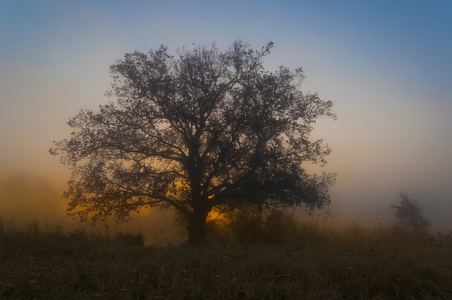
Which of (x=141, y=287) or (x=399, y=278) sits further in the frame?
(x=399, y=278)

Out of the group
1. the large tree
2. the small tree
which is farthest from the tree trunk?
the small tree

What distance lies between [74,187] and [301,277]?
1388 cm

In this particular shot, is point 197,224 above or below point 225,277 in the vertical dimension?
above

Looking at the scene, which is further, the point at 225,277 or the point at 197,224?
the point at 197,224

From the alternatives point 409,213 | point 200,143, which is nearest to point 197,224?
point 200,143

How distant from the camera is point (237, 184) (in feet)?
53.9

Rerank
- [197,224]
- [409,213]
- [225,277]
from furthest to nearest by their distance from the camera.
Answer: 1. [409,213]
2. [197,224]
3. [225,277]

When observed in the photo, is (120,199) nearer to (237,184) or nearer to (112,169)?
(112,169)

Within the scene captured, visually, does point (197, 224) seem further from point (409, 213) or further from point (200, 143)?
point (409, 213)

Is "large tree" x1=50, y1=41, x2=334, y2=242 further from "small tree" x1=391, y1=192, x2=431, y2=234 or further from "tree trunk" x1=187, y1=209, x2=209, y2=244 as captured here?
"small tree" x1=391, y1=192, x2=431, y2=234

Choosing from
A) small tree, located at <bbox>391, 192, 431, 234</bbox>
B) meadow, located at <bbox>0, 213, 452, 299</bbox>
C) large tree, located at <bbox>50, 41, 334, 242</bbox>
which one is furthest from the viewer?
small tree, located at <bbox>391, 192, 431, 234</bbox>

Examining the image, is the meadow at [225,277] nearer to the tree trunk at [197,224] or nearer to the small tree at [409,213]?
the tree trunk at [197,224]

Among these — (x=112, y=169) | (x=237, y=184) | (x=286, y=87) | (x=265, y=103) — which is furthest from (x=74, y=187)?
(x=286, y=87)

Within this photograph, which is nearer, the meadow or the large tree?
the meadow
